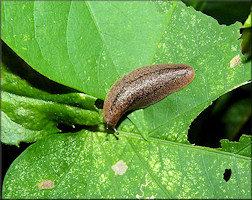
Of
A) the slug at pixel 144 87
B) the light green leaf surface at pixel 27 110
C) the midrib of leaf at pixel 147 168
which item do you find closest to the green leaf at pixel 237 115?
the slug at pixel 144 87

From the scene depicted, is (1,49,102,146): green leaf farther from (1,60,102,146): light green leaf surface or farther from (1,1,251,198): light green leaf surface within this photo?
(1,1,251,198): light green leaf surface

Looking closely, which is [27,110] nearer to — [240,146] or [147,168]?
[147,168]

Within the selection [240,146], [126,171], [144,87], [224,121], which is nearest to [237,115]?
[224,121]

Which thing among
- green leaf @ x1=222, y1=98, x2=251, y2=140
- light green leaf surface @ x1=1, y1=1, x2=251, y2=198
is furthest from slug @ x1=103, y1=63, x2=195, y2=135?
green leaf @ x1=222, y1=98, x2=251, y2=140

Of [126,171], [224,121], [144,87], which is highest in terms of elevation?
[144,87]

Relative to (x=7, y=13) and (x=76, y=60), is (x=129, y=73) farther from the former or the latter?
(x=7, y=13)

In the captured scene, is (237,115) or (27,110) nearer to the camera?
(27,110)

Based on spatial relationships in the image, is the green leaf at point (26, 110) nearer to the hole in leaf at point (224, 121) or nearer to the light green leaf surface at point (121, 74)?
the light green leaf surface at point (121, 74)
